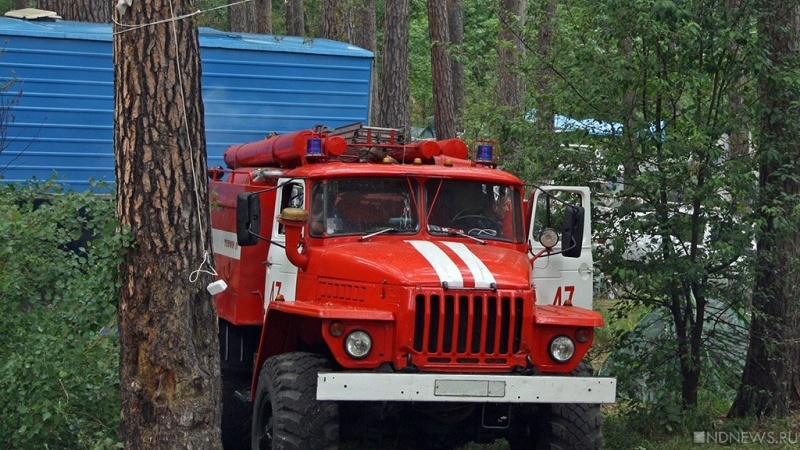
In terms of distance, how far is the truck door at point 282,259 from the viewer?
8711 millimetres

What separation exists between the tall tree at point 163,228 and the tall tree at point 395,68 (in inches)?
560

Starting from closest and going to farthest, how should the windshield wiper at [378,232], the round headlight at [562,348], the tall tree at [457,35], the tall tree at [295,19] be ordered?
the round headlight at [562,348] → the windshield wiper at [378,232] → the tall tree at [457,35] → the tall tree at [295,19]

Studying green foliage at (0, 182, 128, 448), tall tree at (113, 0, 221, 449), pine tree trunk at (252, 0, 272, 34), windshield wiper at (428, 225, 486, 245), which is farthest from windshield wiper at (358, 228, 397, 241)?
pine tree trunk at (252, 0, 272, 34)

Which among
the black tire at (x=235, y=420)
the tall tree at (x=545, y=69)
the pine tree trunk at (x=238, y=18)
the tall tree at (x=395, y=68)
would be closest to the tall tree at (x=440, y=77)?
the tall tree at (x=395, y=68)

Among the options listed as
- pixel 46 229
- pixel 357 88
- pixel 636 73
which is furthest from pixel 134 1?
pixel 357 88

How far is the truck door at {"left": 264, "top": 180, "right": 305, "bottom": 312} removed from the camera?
871cm

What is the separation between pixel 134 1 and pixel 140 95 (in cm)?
55

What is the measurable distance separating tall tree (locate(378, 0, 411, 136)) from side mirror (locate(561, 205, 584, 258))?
12.6m

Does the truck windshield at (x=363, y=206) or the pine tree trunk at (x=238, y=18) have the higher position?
the pine tree trunk at (x=238, y=18)

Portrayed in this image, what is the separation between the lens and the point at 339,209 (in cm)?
864

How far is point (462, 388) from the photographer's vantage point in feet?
23.9

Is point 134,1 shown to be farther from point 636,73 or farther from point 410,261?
point 636,73

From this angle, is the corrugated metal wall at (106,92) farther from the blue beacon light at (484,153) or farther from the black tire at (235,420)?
the blue beacon light at (484,153)

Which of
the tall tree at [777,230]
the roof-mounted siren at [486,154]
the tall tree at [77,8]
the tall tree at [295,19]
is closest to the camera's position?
the roof-mounted siren at [486,154]
